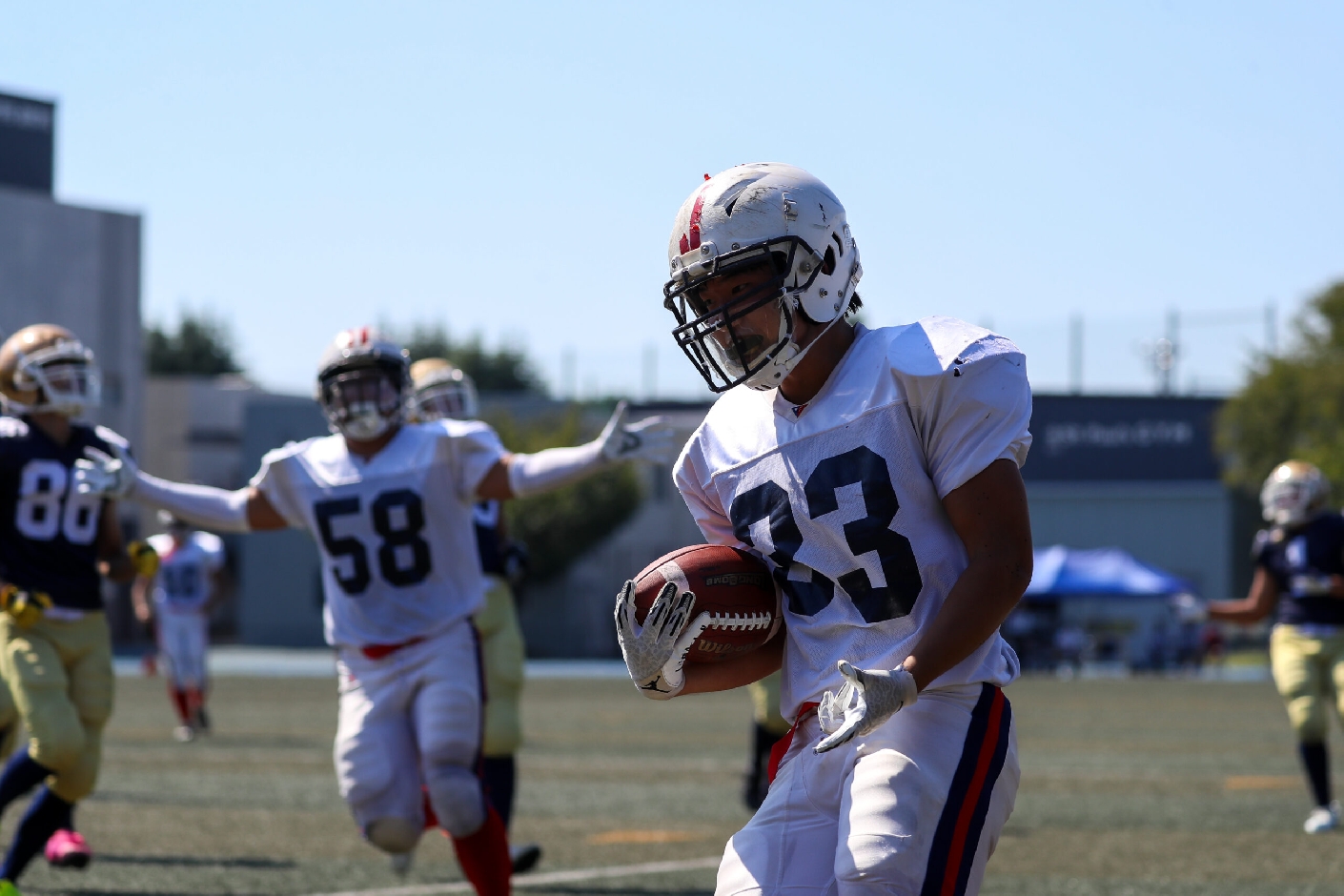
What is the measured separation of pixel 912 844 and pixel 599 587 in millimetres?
39833

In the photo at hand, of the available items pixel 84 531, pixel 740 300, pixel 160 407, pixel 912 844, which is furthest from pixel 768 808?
pixel 160 407

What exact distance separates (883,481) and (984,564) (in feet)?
0.84

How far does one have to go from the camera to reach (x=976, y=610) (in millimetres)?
3336

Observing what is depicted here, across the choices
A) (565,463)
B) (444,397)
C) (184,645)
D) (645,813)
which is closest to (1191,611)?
(645,813)

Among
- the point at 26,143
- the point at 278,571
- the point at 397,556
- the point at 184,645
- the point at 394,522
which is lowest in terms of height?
the point at 278,571

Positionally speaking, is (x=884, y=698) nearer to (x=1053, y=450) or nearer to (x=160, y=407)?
(x=1053, y=450)

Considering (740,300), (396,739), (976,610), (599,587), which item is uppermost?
(740,300)

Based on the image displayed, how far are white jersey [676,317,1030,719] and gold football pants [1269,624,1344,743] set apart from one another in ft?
20.9

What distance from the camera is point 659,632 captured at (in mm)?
3588

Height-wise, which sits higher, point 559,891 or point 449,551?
point 449,551

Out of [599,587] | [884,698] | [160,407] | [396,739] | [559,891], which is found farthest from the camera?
[160,407]

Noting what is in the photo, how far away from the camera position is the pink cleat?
6980 mm

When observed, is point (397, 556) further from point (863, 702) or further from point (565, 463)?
point (863, 702)

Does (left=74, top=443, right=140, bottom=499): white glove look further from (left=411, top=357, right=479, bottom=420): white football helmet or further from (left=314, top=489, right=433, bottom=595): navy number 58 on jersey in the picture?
(left=411, top=357, right=479, bottom=420): white football helmet
